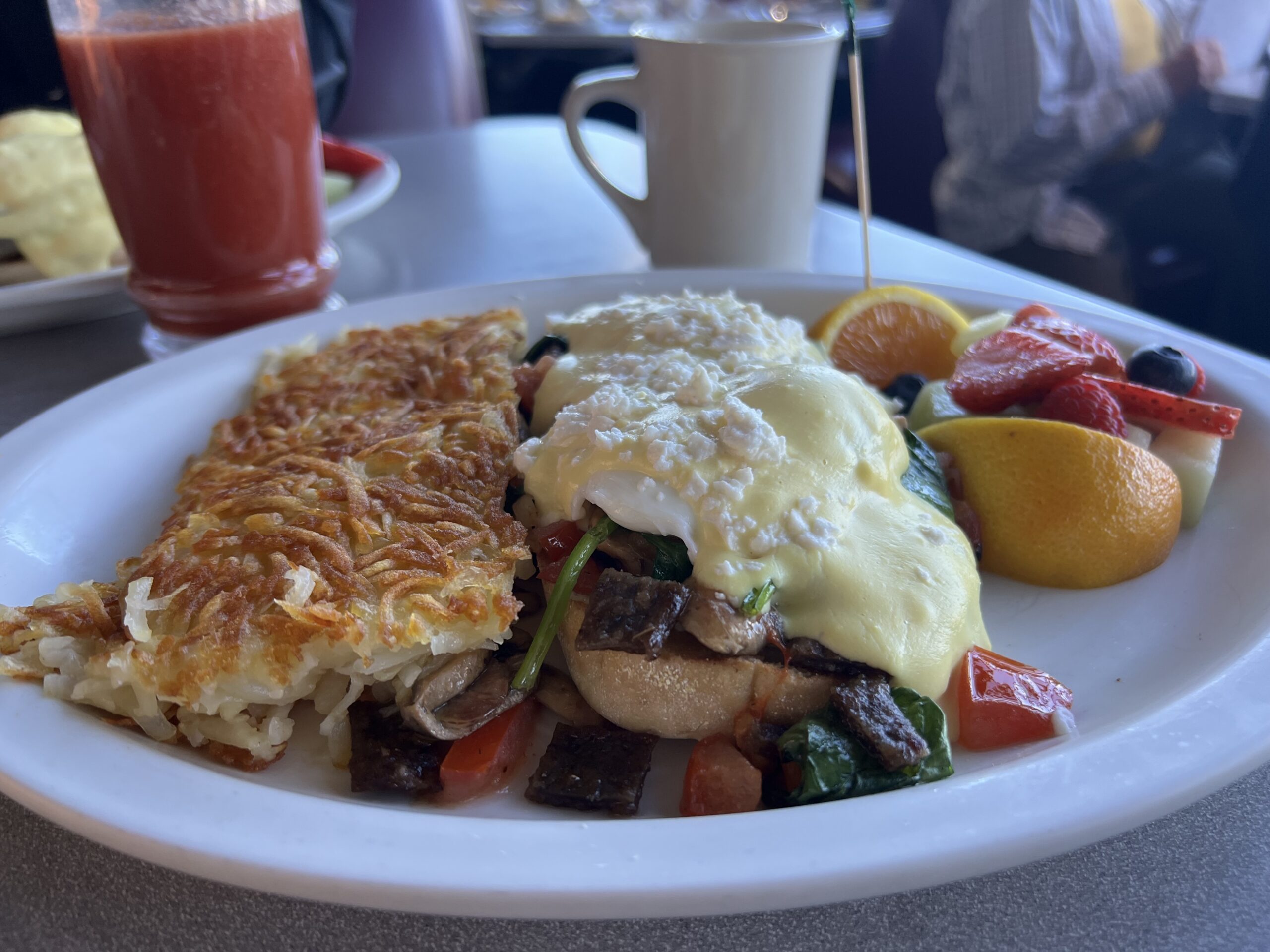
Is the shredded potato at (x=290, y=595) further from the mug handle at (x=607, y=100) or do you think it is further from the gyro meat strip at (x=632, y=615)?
the mug handle at (x=607, y=100)

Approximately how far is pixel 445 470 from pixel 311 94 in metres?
1.12

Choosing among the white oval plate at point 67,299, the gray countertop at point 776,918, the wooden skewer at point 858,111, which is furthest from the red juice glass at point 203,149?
the gray countertop at point 776,918

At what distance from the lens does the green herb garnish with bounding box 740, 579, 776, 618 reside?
1.09m

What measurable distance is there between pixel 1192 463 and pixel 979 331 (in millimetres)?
446

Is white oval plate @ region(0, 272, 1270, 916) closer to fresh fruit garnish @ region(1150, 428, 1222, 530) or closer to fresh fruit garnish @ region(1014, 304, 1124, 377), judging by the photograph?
fresh fruit garnish @ region(1150, 428, 1222, 530)

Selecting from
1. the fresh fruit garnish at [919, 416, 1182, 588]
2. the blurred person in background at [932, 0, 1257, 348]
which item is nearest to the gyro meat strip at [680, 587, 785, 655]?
the fresh fruit garnish at [919, 416, 1182, 588]

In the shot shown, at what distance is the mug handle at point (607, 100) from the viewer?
2.26 metres

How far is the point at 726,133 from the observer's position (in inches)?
84.4

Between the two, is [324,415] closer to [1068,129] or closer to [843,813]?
[843,813]

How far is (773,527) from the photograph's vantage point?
1.13m

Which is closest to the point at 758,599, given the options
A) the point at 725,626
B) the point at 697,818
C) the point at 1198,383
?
the point at 725,626

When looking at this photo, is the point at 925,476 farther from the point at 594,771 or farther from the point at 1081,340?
the point at 594,771

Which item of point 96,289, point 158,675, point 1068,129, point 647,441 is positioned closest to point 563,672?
point 647,441

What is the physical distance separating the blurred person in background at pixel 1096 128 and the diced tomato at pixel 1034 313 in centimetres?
294
